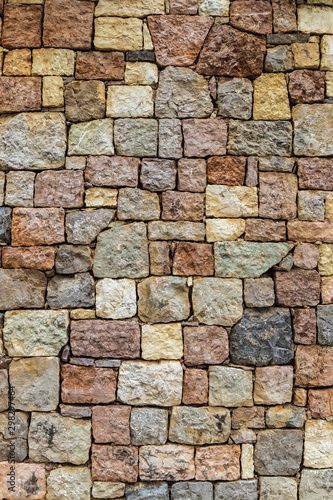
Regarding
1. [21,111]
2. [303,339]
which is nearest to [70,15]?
[21,111]

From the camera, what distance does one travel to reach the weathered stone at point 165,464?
279 cm

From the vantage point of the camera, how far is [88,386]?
281cm

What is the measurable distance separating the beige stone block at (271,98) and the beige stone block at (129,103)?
82 centimetres

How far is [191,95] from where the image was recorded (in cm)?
293

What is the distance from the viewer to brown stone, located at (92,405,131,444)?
110 inches

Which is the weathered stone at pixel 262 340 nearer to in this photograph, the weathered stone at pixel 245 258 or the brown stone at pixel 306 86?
the weathered stone at pixel 245 258

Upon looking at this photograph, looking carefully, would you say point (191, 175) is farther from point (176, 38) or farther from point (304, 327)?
point (304, 327)

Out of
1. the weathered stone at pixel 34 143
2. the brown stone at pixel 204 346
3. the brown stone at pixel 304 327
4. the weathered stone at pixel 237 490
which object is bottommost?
the weathered stone at pixel 237 490

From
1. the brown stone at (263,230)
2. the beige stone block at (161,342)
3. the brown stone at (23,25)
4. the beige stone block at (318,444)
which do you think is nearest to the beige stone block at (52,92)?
the brown stone at (23,25)

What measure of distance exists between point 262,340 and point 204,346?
0.44 m

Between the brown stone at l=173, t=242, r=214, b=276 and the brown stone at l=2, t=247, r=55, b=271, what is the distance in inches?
36.7

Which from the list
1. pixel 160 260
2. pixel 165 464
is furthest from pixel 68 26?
pixel 165 464

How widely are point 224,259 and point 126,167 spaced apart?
3.33 feet

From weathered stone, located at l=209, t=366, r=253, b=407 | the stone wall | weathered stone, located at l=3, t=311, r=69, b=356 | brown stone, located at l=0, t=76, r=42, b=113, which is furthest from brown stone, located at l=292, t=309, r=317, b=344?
brown stone, located at l=0, t=76, r=42, b=113
